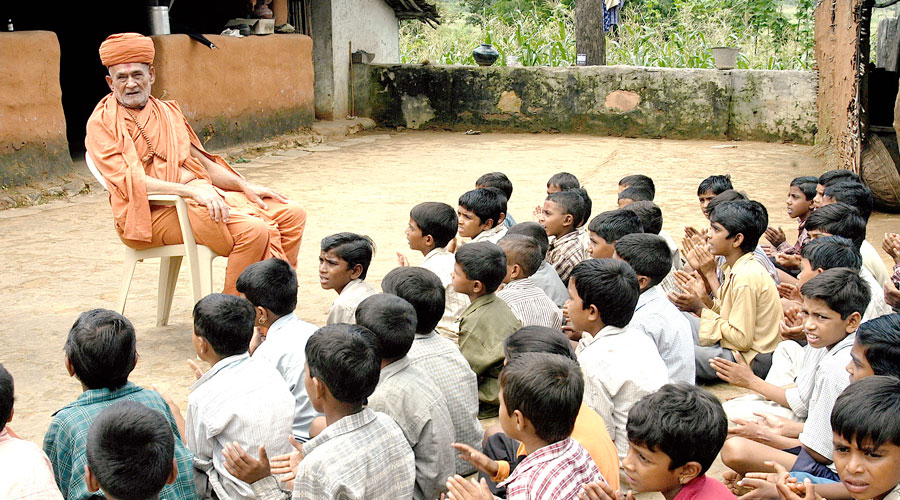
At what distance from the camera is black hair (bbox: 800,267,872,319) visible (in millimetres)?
2777

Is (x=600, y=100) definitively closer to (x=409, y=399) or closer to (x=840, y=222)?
(x=840, y=222)

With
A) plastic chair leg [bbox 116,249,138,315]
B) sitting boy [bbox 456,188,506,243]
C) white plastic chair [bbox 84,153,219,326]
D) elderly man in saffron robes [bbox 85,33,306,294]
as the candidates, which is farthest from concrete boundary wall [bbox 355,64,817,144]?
plastic chair leg [bbox 116,249,138,315]

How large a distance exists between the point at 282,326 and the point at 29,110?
5274 millimetres

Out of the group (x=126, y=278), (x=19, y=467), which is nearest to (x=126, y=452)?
(x=19, y=467)

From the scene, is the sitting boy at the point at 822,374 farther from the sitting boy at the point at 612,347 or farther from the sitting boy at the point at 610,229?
the sitting boy at the point at 610,229

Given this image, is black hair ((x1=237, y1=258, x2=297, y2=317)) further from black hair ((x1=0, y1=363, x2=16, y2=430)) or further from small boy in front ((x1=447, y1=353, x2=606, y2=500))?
small boy in front ((x1=447, y1=353, x2=606, y2=500))

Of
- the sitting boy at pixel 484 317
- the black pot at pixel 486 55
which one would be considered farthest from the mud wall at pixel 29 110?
the black pot at pixel 486 55

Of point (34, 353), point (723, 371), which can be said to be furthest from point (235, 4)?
point (723, 371)

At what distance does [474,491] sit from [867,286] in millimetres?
1574

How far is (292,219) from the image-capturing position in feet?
14.8

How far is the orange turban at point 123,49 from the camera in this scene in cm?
422

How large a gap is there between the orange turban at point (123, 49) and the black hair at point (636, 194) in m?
2.61

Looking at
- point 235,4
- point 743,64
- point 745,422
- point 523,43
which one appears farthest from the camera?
point 523,43

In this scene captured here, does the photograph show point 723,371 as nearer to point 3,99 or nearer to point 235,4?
point 3,99
